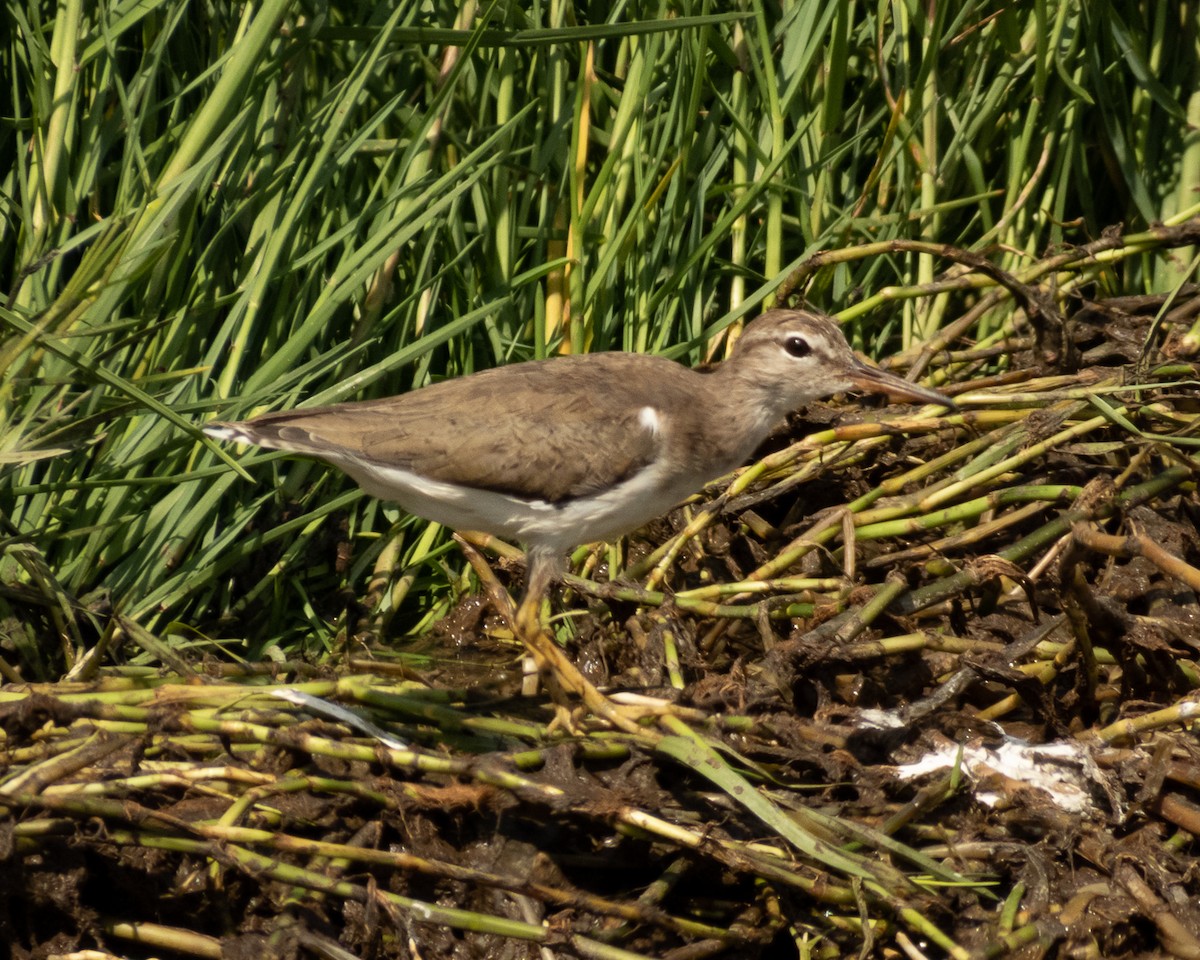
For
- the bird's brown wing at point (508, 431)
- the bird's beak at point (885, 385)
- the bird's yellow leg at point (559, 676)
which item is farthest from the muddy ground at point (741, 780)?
the bird's brown wing at point (508, 431)

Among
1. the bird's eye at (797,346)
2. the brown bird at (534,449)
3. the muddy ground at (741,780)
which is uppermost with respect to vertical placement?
the bird's eye at (797,346)

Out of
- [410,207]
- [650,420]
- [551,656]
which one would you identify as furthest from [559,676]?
[410,207]

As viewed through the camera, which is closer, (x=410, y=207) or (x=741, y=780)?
(x=741, y=780)

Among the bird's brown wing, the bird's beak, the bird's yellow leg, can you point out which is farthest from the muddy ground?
the bird's brown wing

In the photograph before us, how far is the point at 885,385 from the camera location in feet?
16.4

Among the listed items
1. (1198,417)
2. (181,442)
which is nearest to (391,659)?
(181,442)

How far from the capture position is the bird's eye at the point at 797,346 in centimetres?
503

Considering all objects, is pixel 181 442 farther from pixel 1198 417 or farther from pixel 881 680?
pixel 1198 417

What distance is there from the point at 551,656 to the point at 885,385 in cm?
148

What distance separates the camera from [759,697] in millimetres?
4316

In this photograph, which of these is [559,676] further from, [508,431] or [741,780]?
[741,780]

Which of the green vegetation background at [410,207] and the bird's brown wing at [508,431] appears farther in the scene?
the green vegetation background at [410,207]

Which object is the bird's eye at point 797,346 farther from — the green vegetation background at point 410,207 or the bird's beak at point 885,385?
the green vegetation background at point 410,207

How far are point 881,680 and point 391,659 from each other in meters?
1.75
